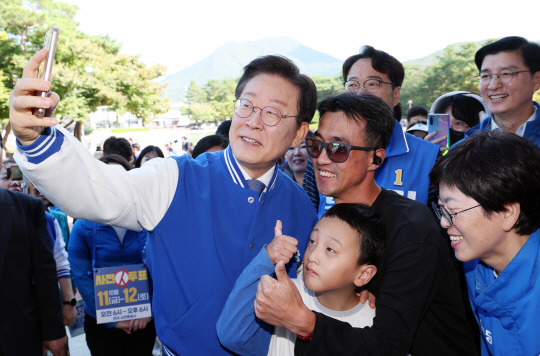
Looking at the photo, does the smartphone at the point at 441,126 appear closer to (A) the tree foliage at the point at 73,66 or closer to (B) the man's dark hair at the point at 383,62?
(B) the man's dark hair at the point at 383,62

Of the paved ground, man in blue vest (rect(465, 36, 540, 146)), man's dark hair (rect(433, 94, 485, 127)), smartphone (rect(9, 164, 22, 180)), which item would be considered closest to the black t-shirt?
man in blue vest (rect(465, 36, 540, 146))

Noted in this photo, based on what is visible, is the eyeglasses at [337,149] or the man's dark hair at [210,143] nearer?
the eyeglasses at [337,149]

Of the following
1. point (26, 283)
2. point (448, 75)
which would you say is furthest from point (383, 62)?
point (448, 75)

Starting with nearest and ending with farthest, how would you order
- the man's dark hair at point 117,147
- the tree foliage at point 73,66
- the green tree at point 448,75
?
the man's dark hair at point 117,147 < the tree foliage at point 73,66 < the green tree at point 448,75

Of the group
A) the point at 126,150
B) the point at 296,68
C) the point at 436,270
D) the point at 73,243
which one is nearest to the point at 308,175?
the point at 296,68

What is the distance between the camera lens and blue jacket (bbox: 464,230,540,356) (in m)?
1.62

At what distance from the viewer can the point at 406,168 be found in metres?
2.93

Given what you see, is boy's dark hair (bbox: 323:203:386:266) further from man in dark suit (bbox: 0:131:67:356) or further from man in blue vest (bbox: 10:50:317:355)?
man in dark suit (bbox: 0:131:67:356)

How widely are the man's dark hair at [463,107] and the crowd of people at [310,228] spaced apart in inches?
107

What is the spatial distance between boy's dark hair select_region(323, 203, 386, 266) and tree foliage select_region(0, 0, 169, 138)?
63.1ft

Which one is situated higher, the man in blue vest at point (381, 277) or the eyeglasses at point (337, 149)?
the eyeglasses at point (337, 149)

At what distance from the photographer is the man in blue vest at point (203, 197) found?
1.39 metres

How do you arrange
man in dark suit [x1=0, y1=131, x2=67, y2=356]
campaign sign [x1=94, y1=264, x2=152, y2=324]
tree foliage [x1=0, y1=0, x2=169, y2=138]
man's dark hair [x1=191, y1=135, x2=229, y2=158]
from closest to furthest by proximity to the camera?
man in dark suit [x1=0, y1=131, x2=67, y2=356]
campaign sign [x1=94, y1=264, x2=152, y2=324]
man's dark hair [x1=191, y1=135, x2=229, y2=158]
tree foliage [x1=0, y1=0, x2=169, y2=138]

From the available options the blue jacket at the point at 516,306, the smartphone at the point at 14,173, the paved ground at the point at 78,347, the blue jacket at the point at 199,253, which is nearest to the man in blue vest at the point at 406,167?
the blue jacket at the point at 199,253
